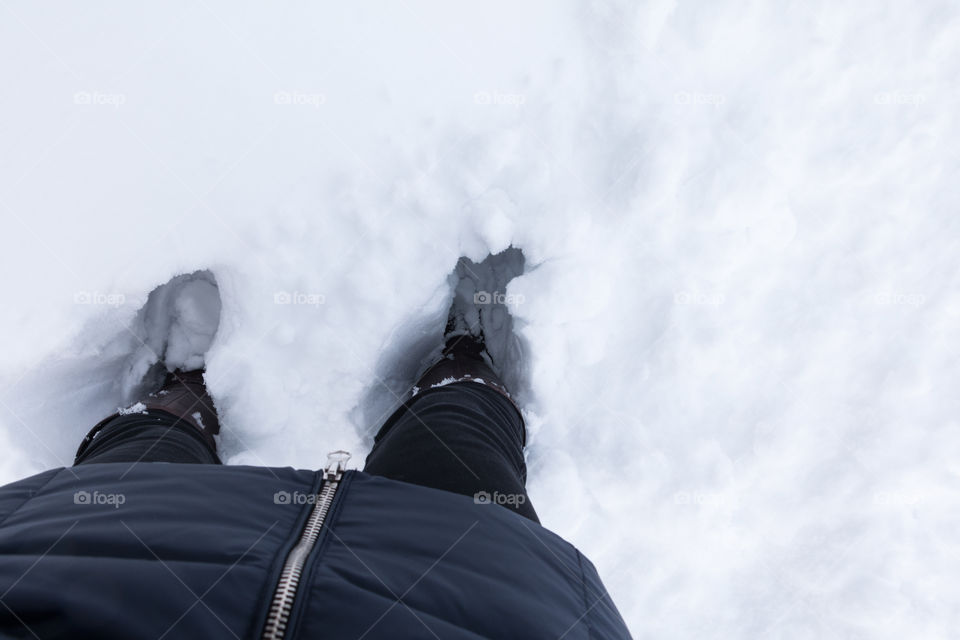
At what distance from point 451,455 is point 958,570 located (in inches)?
60.4

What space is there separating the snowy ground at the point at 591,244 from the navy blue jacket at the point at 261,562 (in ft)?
2.73

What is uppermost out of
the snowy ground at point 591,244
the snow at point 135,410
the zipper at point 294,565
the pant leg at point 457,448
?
the snowy ground at point 591,244

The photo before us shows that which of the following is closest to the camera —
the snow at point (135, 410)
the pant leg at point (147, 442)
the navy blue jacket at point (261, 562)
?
the navy blue jacket at point (261, 562)

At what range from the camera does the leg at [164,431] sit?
1143 millimetres

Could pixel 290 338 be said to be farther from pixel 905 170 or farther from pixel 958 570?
pixel 958 570

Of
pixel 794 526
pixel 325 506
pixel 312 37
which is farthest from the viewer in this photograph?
pixel 794 526

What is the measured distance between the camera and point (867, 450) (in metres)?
1.62

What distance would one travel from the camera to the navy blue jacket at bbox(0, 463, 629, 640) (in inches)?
19.1

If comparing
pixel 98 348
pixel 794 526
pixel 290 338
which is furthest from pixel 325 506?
pixel 794 526

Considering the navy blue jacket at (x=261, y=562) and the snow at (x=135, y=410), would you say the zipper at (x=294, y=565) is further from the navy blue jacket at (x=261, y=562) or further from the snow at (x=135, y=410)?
the snow at (x=135, y=410)

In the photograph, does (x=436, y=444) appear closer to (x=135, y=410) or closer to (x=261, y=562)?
(x=261, y=562)

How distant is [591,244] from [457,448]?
0.76m

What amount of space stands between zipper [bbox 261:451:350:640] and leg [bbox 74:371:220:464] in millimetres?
623

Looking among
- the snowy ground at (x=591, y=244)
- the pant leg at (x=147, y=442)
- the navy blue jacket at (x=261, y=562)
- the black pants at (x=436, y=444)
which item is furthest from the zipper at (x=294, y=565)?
the snowy ground at (x=591, y=244)
